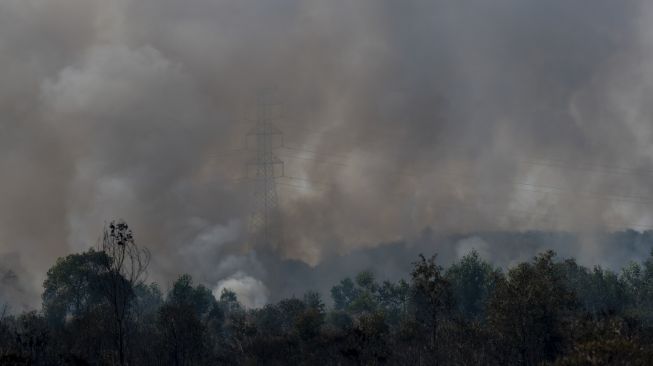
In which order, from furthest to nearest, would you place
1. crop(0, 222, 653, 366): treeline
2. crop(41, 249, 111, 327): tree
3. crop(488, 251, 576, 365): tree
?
crop(41, 249, 111, 327): tree < crop(488, 251, 576, 365): tree < crop(0, 222, 653, 366): treeline

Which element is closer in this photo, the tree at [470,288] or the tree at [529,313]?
the tree at [529,313]

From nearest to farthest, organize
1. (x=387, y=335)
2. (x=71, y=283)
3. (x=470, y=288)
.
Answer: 1. (x=387, y=335)
2. (x=71, y=283)
3. (x=470, y=288)

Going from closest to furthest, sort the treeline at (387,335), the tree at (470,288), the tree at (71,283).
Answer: the treeline at (387,335) < the tree at (71,283) < the tree at (470,288)

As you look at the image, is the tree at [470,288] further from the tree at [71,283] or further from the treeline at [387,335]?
the tree at [71,283]

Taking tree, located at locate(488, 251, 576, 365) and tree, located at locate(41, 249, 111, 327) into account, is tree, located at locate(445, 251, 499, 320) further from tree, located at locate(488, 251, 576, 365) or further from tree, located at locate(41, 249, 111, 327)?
tree, located at locate(488, 251, 576, 365)

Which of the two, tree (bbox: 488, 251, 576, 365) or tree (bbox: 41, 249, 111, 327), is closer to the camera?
tree (bbox: 488, 251, 576, 365)

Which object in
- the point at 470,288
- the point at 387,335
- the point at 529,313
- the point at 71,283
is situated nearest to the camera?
the point at 529,313

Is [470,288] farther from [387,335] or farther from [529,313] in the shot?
[529,313]

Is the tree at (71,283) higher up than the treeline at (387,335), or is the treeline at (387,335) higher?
the tree at (71,283)

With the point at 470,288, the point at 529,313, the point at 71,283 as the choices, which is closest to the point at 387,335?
the point at 529,313

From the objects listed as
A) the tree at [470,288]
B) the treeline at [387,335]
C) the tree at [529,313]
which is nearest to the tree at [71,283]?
the treeline at [387,335]

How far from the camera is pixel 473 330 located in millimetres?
83562

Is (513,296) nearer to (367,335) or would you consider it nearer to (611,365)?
(367,335)

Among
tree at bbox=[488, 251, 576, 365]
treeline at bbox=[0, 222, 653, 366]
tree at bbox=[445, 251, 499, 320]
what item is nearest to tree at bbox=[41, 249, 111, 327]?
treeline at bbox=[0, 222, 653, 366]
